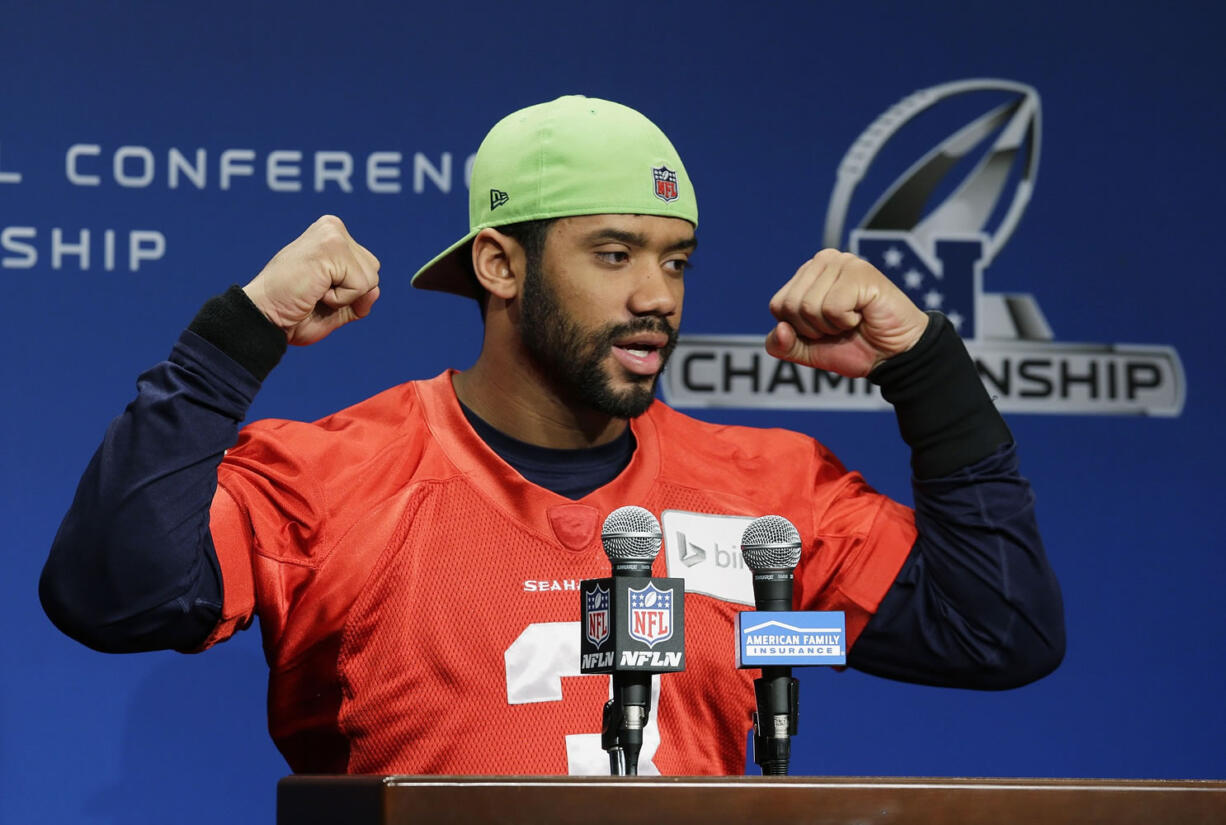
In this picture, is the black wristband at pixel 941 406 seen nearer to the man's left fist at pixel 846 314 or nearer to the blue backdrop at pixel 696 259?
the man's left fist at pixel 846 314

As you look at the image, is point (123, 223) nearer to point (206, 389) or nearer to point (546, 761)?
point (206, 389)

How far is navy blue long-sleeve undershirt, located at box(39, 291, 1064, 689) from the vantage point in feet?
4.83

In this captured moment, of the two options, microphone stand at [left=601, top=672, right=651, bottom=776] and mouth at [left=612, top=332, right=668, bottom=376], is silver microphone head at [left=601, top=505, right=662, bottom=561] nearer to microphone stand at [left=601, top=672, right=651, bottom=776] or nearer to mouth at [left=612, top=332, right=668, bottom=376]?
microphone stand at [left=601, top=672, right=651, bottom=776]

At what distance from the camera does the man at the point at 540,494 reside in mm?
1603

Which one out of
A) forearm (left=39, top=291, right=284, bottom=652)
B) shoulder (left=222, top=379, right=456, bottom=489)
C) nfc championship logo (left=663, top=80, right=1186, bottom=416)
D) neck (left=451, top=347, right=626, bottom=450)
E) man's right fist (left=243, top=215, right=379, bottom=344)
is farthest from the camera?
nfc championship logo (left=663, top=80, right=1186, bottom=416)

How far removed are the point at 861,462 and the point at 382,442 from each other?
2.99ft

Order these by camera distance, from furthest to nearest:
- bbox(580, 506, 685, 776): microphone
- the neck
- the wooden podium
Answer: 1. the neck
2. bbox(580, 506, 685, 776): microphone
3. the wooden podium

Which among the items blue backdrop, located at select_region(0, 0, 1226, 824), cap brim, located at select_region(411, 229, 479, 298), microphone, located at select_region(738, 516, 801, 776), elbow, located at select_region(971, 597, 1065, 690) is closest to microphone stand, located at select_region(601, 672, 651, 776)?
microphone, located at select_region(738, 516, 801, 776)

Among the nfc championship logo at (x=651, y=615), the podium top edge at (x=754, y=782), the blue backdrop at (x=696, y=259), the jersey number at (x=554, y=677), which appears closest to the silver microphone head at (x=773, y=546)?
the nfc championship logo at (x=651, y=615)

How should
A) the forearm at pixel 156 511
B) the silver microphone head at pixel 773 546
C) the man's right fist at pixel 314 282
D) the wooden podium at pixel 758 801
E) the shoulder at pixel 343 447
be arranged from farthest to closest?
1. the shoulder at pixel 343 447
2. the man's right fist at pixel 314 282
3. the forearm at pixel 156 511
4. the silver microphone head at pixel 773 546
5. the wooden podium at pixel 758 801

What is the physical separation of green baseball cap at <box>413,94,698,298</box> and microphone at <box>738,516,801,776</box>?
1.81ft

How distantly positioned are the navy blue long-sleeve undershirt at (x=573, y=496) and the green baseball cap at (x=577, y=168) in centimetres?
27

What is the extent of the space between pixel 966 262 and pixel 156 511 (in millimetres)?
1411

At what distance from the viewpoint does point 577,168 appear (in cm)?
177
